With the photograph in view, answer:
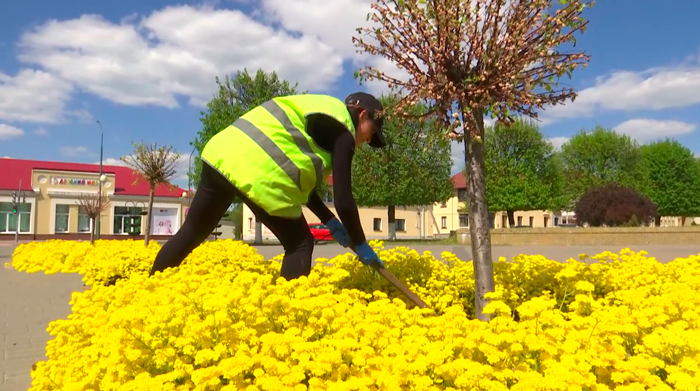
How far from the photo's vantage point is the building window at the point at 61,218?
33.8 metres

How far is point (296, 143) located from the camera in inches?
114

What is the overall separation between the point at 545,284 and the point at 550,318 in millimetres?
2074

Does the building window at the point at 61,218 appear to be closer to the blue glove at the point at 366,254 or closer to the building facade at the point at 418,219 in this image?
the building facade at the point at 418,219

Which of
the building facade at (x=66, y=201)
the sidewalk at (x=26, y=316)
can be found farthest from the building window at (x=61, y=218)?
the sidewalk at (x=26, y=316)

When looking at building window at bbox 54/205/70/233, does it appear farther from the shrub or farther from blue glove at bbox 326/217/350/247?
blue glove at bbox 326/217/350/247

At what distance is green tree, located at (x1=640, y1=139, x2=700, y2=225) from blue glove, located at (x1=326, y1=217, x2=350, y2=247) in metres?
42.0

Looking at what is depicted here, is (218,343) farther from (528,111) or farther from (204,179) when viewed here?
(528,111)

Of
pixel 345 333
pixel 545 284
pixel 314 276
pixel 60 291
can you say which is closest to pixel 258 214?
pixel 314 276

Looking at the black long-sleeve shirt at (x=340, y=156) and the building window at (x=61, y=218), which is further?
the building window at (x=61, y=218)

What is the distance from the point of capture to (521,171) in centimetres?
3547

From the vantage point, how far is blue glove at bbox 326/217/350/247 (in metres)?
3.48

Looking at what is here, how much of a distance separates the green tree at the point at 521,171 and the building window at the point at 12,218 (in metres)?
30.4

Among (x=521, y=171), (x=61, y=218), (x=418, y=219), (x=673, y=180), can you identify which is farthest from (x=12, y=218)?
(x=673, y=180)

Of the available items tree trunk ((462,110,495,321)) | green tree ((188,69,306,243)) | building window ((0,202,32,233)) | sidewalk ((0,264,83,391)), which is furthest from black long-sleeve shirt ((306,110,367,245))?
building window ((0,202,32,233))
